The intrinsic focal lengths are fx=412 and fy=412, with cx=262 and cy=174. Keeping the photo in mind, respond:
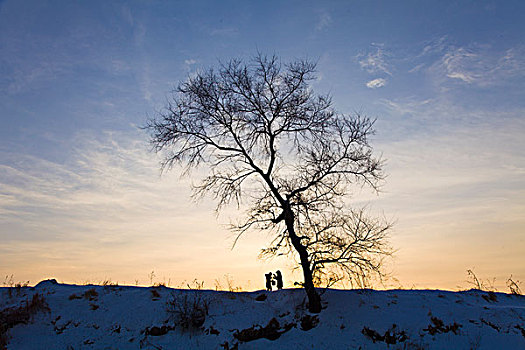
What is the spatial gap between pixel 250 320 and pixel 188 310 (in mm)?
Result: 2048

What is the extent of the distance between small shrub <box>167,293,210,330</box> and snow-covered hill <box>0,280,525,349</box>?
3cm

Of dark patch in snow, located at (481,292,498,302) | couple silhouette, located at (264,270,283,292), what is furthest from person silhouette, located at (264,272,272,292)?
dark patch in snow, located at (481,292,498,302)

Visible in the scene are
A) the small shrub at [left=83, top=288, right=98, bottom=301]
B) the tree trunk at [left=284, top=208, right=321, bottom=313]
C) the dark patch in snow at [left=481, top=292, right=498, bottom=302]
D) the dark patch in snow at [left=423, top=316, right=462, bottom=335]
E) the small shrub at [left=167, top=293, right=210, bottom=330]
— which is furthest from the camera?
the dark patch in snow at [left=481, top=292, right=498, bottom=302]

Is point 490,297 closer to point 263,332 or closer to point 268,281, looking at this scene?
point 268,281

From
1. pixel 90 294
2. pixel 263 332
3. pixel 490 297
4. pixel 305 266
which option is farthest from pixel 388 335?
pixel 90 294

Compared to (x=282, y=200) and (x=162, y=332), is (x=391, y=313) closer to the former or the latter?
(x=282, y=200)

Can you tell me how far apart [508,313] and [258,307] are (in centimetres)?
835

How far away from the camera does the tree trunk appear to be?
1374 cm

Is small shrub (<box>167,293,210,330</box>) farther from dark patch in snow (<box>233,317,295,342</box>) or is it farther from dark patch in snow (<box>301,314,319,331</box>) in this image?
→ dark patch in snow (<box>301,314,319,331</box>)

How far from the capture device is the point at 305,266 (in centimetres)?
1388

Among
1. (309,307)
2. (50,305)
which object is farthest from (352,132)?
(50,305)

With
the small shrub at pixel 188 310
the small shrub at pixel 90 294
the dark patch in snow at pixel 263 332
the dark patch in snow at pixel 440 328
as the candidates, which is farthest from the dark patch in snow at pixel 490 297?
the small shrub at pixel 90 294

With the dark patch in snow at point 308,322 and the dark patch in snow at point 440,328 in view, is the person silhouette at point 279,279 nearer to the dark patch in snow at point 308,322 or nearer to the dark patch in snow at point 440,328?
the dark patch in snow at point 308,322

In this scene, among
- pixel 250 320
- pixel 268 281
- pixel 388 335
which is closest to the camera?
pixel 388 335
